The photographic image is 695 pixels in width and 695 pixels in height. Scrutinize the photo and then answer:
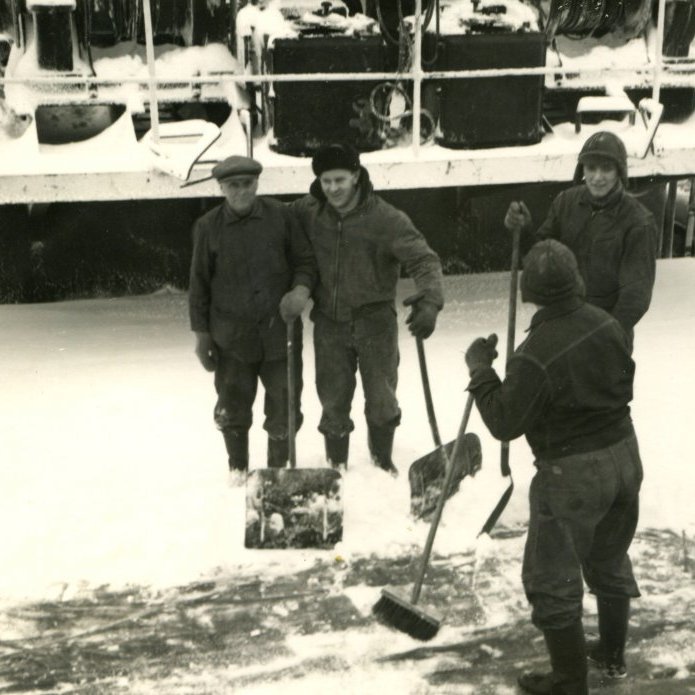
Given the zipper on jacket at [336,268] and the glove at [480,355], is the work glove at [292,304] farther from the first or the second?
the glove at [480,355]

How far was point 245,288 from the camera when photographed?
509cm

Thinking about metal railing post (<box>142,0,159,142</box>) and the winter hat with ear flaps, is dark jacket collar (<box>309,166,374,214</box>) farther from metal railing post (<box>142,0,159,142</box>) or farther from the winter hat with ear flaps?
metal railing post (<box>142,0,159,142</box>)

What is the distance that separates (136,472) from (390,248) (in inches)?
70.6

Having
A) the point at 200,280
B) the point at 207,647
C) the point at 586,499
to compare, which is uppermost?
the point at 200,280

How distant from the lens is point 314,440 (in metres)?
6.02

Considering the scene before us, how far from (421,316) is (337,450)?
0.99 m

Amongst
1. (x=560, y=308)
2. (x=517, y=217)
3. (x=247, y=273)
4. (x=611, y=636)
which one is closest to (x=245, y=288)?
(x=247, y=273)

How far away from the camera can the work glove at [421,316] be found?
4.93 m

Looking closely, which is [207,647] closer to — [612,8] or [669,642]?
[669,642]

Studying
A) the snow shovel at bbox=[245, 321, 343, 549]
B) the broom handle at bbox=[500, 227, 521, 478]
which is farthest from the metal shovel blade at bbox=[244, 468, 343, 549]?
the broom handle at bbox=[500, 227, 521, 478]

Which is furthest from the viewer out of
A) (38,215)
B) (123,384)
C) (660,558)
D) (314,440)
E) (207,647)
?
(38,215)

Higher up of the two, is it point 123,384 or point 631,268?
point 631,268

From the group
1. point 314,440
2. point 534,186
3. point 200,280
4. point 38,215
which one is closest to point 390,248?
point 200,280

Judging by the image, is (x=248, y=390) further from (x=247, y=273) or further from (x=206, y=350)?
(x=247, y=273)
